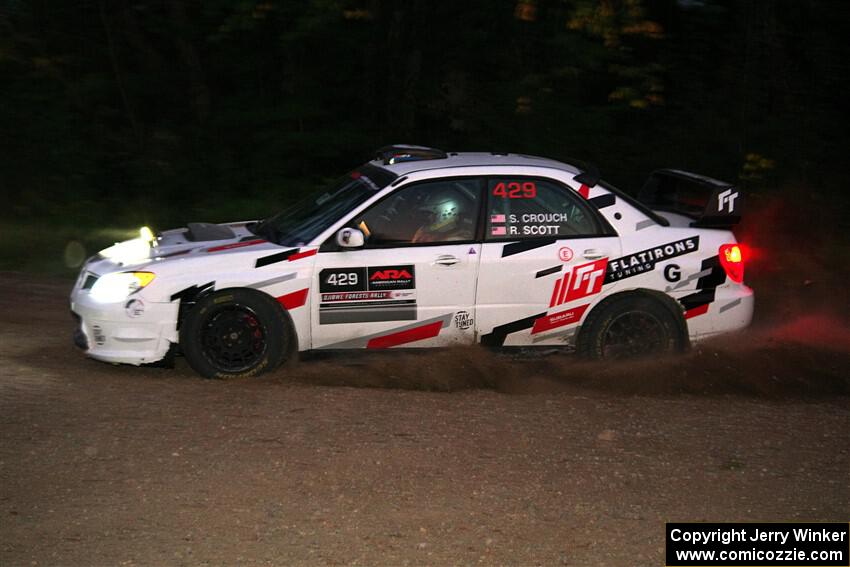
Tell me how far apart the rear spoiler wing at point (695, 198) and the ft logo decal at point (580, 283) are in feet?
2.96

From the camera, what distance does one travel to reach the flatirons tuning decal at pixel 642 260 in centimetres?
756

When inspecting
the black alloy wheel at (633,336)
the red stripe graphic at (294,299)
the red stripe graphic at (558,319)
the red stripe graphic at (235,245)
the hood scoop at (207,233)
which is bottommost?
the black alloy wheel at (633,336)

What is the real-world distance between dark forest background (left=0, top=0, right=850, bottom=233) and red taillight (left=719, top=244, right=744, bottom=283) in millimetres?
6666

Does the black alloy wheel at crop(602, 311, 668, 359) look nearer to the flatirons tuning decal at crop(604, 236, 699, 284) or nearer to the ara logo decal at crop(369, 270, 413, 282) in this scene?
the flatirons tuning decal at crop(604, 236, 699, 284)

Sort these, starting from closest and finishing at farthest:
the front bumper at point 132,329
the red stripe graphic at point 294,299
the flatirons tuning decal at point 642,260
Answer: the front bumper at point 132,329
the red stripe graphic at point 294,299
the flatirons tuning decal at point 642,260

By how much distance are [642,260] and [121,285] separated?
3628 mm

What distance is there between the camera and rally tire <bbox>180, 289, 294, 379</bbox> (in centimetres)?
709

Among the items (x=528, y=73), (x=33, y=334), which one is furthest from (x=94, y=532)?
(x=528, y=73)

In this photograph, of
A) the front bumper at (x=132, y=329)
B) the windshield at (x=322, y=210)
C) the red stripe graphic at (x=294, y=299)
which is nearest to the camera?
the front bumper at (x=132, y=329)

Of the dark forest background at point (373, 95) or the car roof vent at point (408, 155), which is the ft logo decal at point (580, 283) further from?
the dark forest background at point (373, 95)

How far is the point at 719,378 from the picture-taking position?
7434 mm

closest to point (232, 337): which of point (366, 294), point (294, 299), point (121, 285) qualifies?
point (294, 299)

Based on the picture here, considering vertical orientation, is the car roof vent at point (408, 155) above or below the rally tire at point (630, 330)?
above

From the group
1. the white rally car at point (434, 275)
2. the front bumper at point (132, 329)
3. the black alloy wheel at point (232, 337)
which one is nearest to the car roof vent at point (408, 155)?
the white rally car at point (434, 275)
